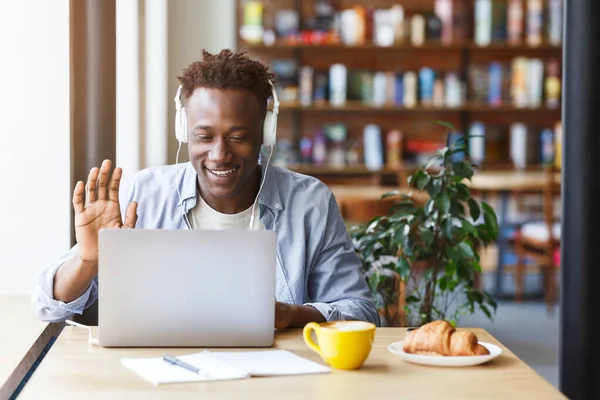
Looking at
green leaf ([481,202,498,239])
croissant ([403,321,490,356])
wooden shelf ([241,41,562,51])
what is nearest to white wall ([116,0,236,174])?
wooden shelf ([241,41,562,51])

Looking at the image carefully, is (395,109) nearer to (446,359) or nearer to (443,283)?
(443,283)

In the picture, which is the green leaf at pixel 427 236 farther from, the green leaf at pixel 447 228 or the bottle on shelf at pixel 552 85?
the bottle on shelf at pixel 552 85

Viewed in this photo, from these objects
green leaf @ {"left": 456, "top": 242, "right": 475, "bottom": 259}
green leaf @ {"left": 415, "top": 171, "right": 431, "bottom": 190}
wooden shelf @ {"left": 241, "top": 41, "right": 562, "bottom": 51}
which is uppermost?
wooden shelf @ {"left": 241, "top": 41, "right": 562, "bottom": 51}

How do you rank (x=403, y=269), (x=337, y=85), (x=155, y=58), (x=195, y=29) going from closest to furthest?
(x=403, y=269)
(x=155, y=58)
(x=195, y=29)
(x=337, y=85)

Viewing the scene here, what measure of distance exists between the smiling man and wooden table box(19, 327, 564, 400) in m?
0.31

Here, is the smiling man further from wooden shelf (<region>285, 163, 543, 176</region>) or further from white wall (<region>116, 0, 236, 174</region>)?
wooden shelf (<region>285, 163, 543, 176</region>)

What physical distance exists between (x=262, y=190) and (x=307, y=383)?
2.49 feet

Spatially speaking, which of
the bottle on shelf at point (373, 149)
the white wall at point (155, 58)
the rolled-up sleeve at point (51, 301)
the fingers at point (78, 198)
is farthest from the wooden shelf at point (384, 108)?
the fingers at point (78, 198)

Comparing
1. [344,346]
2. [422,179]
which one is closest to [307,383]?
[344,346]

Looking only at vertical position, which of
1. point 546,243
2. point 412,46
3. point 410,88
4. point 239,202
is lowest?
point 546,243

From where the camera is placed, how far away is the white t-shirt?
191 centimetres

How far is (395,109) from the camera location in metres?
6.36

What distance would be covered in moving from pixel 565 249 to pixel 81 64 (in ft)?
4.45

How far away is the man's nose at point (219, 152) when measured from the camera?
1.79 m
